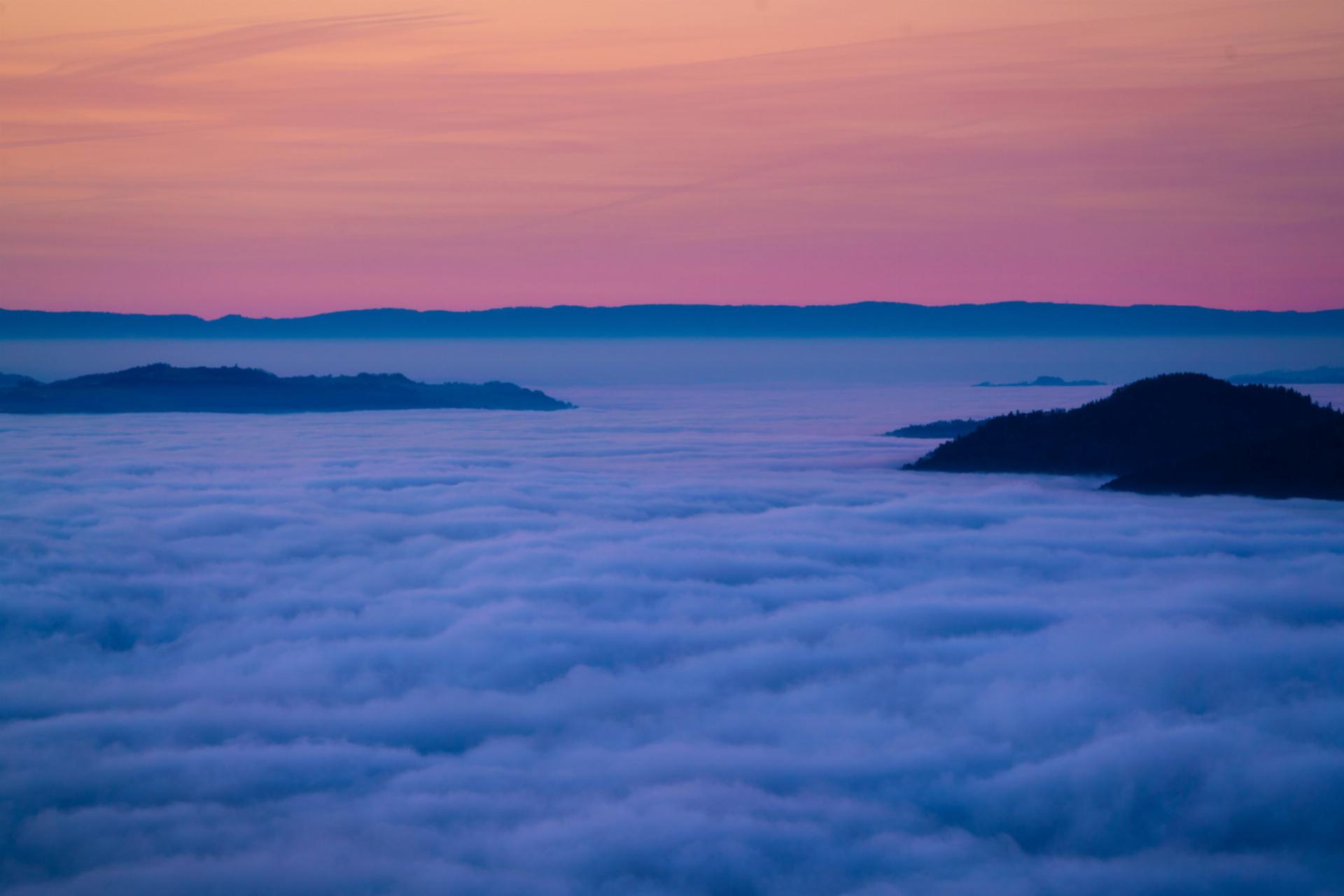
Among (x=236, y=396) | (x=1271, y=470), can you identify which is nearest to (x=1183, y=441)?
(x=1271, y=470)

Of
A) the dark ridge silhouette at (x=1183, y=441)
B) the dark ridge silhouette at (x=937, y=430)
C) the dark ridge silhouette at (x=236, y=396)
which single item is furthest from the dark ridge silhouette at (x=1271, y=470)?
the dark ridge silhouette at (x=236, y=396)

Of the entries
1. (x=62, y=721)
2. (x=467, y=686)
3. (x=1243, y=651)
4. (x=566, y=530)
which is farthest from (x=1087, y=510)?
(x=62, y=721)

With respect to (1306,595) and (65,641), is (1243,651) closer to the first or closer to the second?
(1306,595)

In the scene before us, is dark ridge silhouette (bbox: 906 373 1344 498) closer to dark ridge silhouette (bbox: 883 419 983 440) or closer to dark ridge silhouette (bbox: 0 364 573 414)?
dark ridge silhouette (bbox: 883 419 983 440)

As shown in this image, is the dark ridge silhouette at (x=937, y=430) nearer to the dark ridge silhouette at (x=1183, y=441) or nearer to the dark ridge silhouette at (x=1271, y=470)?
the dark ridge silhouette at (x=1183, y=441)

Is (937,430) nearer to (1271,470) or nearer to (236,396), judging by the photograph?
(1271,470)

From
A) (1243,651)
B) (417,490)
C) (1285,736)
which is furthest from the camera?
(417,490)
